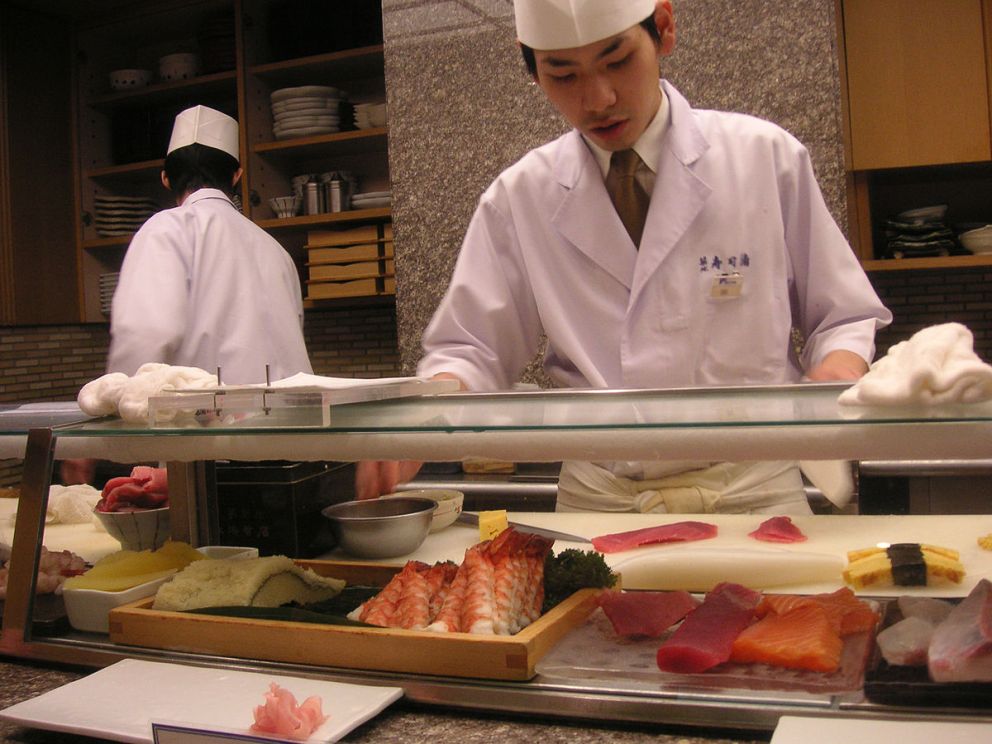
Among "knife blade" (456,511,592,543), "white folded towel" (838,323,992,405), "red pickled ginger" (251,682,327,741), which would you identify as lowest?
"red pickled ginger" (251,682,327,741)

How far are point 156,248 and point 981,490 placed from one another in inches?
110

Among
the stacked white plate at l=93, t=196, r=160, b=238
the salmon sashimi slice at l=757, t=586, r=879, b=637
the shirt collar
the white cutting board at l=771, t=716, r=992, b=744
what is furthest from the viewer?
the stacked white plate at l=93, t=196, r=160, b=238

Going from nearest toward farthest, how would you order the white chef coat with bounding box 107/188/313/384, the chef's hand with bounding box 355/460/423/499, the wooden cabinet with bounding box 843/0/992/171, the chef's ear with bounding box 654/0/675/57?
1. the chef's hand with bounding box 355/460/423/499
2. the chef's ear with bounding box 654/0/675/57
3. the white chef coat with bounding box 107/188/313/384
4. the wooden cabinet with bounding box 843/0/992/171

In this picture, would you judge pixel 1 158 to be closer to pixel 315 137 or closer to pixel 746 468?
pixel 315 137

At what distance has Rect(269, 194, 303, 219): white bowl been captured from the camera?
476 centimetres

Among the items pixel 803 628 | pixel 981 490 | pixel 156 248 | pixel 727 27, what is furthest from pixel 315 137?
pixel 803 628

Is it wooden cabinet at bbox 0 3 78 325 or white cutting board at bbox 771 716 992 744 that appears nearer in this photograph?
white cutting board at bbox 771 716 992 744

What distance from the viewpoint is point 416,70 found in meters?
3.33

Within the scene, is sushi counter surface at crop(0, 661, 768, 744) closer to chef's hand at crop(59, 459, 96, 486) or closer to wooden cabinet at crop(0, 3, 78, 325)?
chef's hand at crop(59, 459, 96, 486)

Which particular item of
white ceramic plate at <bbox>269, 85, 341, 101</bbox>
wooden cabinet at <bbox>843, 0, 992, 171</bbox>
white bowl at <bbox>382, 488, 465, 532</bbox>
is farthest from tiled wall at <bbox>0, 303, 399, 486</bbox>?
white bowl at <bbox>382, 488, 465, 532</bbox>

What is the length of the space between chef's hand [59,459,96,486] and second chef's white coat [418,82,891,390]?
761 mm

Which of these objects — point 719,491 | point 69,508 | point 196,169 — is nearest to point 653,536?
point 719,491

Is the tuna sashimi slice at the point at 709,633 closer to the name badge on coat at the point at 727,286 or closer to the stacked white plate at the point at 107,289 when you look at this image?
the name badge on coat at the point at 727,286

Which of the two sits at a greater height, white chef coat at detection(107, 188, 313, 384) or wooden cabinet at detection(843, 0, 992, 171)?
wooden cabinet at detection(843, 0, 992, 171)
